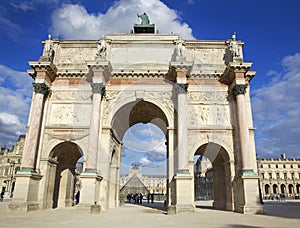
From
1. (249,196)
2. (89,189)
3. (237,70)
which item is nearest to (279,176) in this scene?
(237,70)

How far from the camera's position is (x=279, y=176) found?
217 ft

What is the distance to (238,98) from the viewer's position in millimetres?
17250

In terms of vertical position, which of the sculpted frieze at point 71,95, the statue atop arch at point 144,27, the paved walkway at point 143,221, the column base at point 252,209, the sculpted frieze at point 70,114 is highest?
the statue atop arch at point 144,27

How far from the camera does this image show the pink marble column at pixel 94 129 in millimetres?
15984

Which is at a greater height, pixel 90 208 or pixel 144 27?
pixel 144 27

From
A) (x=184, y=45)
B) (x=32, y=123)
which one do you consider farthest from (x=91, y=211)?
(x=184, y=45)

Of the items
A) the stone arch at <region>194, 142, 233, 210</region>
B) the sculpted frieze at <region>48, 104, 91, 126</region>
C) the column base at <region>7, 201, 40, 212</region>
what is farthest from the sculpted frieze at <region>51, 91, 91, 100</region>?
the stone arch at <region>194, 142, 233, 210</region>

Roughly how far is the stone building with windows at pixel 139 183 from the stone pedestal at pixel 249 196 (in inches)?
1065

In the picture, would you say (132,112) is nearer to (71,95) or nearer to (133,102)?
(133,102)

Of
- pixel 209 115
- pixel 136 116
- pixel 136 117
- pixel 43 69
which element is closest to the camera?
pixel 43 69

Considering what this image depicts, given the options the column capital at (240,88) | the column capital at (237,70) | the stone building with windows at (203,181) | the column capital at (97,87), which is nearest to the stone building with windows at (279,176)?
the stone building with windows at (203,181)

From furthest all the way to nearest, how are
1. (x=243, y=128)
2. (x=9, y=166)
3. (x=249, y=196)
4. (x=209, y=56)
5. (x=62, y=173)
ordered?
(x=9, y=166), (x=62, y=173), (x=209, y=56), (x=243, y=128), (x=249, y=196)

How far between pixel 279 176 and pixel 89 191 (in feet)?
209

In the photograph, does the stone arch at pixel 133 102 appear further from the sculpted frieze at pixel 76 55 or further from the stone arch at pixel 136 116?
the sculpted frieze at pixel 76 55
